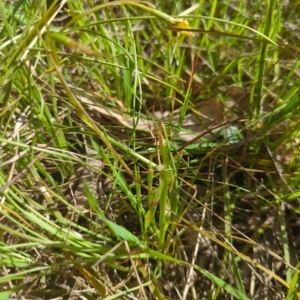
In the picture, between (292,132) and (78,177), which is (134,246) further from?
(292,132)

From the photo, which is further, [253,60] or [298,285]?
[253,60]

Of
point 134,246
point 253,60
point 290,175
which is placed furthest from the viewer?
point 253,60

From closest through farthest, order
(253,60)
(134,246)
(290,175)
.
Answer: (134,246) < (290,175) < (253,60)

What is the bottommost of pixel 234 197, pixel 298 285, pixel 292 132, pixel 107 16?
pixel 298 285

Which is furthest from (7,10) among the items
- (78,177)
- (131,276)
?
(131,276)

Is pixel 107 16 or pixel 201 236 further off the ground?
pixel 107 16

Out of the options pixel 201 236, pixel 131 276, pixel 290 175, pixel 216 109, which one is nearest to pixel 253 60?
pixel 216 109
